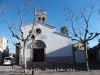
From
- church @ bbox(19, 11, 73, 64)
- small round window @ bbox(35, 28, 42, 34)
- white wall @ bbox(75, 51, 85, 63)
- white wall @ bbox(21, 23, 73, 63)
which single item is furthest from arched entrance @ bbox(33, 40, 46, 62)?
white wall @ bbox(75, 51, 85, 63)

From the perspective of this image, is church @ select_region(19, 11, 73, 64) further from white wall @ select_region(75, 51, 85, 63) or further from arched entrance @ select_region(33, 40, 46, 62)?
white wall @ select_region(75, 51, 85, 63)

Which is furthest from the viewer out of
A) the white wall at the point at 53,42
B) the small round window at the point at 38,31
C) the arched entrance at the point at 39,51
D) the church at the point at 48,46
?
the small round window at the point at 38,31

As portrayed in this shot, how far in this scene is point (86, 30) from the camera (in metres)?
16.3

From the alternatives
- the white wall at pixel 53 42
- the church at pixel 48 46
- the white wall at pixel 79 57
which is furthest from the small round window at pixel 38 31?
the white wall at pixel 79 57

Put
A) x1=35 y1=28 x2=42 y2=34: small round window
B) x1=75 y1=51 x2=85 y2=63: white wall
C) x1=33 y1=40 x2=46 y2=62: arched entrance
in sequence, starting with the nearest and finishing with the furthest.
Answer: x1=75 y1=51 x2=85 y2=63: white wall < x1=33 y1=40 x2=46 y2=62: arched entrance < x1=35 y1=28 x2=42 y2=34: small round window

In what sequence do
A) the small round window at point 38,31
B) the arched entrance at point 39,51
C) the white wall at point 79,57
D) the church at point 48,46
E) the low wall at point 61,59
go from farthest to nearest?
the small round window at point 38,31
the arched entrance at point 39,51
the white wall at point 79,57
the church at point 48,46
the low wall at point 61,59

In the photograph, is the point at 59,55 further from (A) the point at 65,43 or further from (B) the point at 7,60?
(B) the point at 7,60

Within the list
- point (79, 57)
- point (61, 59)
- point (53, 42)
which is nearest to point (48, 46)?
point (53, 42)

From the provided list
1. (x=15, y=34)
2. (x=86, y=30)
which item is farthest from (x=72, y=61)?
(x=15, y=34)

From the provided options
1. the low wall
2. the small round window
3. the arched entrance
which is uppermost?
the small round window

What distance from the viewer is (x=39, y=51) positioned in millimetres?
29859

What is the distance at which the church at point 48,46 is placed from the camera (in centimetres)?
2752

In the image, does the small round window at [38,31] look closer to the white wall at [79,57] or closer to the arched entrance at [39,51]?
the arched entrance at [39,51]

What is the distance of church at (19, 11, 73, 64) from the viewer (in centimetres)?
2752
